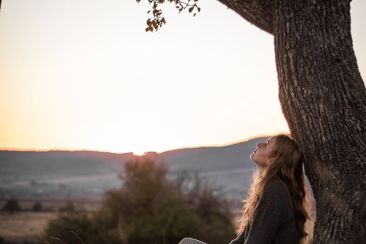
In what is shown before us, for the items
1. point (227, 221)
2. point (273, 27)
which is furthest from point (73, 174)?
point (273, 27)

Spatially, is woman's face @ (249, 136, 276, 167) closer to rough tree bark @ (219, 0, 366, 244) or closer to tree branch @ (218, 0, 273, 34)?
rough tree bark @ (219, 0, 366, 244)

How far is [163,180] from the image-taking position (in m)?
23.9

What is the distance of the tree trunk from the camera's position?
411cm

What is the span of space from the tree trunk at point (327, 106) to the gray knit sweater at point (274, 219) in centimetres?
23

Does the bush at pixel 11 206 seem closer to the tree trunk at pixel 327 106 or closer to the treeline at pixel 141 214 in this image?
the treeline at pixel 141 214

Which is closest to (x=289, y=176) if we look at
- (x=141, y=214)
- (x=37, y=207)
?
(x=141, y=214)

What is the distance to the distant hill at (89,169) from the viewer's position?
90.6m

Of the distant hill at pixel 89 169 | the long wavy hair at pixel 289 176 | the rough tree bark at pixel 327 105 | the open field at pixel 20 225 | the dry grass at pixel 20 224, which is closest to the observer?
the rough tree bark at pixel 327 105

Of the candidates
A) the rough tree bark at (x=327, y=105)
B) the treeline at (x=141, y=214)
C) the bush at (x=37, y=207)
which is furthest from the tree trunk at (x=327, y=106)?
the bush at (x=37, y=207)

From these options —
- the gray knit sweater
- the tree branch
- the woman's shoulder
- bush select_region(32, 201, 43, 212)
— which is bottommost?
bush select_region(32, 201, 43, 212)

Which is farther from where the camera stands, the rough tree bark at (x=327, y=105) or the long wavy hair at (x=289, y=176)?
the long wavy hair at (x=289, y=176)

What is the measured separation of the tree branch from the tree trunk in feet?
0.58

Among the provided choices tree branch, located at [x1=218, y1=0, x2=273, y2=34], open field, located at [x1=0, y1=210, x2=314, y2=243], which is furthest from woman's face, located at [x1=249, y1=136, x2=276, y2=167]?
open field, located at [x1=0, y1=210, x2=314, y2=243]

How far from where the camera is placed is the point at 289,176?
4418 mm
